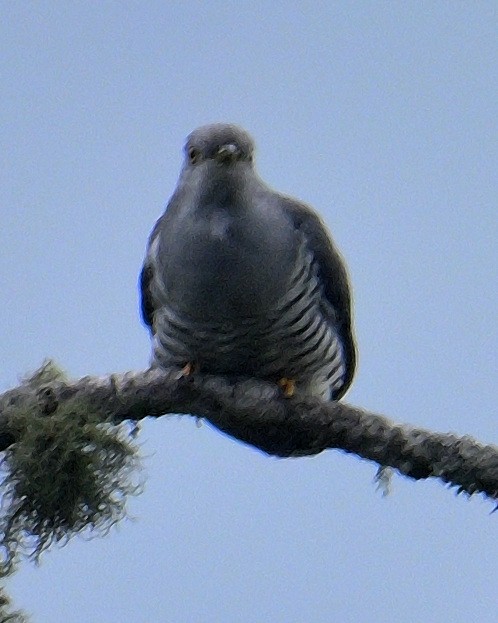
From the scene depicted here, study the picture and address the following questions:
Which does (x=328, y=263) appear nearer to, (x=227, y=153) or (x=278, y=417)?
(x=227, y=153)

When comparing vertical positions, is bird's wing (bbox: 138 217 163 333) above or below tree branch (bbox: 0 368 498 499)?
above

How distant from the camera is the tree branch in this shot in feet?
8.44

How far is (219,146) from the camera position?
10.7 ft

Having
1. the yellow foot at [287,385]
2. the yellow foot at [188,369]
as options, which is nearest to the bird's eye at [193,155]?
the yellow foot at [188,369]

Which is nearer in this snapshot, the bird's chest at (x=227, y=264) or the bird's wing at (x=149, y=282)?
the bird's chest at (x=227, y=264)

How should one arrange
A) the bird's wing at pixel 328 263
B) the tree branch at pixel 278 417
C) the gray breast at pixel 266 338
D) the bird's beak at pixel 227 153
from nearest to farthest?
the tree branch at pixel 278 417, the bird's beak at pixel 227 153, the gray breast at pixel 266 338, the bird's wing at pixel 328 263

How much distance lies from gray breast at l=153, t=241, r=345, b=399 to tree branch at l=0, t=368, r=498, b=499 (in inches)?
7.3

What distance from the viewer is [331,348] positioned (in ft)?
11.9

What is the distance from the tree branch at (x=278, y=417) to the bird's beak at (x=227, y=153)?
0.61 metres

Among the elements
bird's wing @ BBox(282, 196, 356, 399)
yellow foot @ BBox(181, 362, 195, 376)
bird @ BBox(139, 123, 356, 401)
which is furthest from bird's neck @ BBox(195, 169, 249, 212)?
yellow foot @ BBox(181, 362, 195, 376)

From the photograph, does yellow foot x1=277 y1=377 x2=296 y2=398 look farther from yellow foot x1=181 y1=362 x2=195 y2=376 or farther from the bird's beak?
the bird's beak

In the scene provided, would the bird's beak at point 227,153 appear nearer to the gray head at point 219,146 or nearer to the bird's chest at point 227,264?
the gray head at point 219,146

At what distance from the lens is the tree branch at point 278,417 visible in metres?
2.57

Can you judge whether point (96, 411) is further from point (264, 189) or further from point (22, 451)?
point (264, 189)
